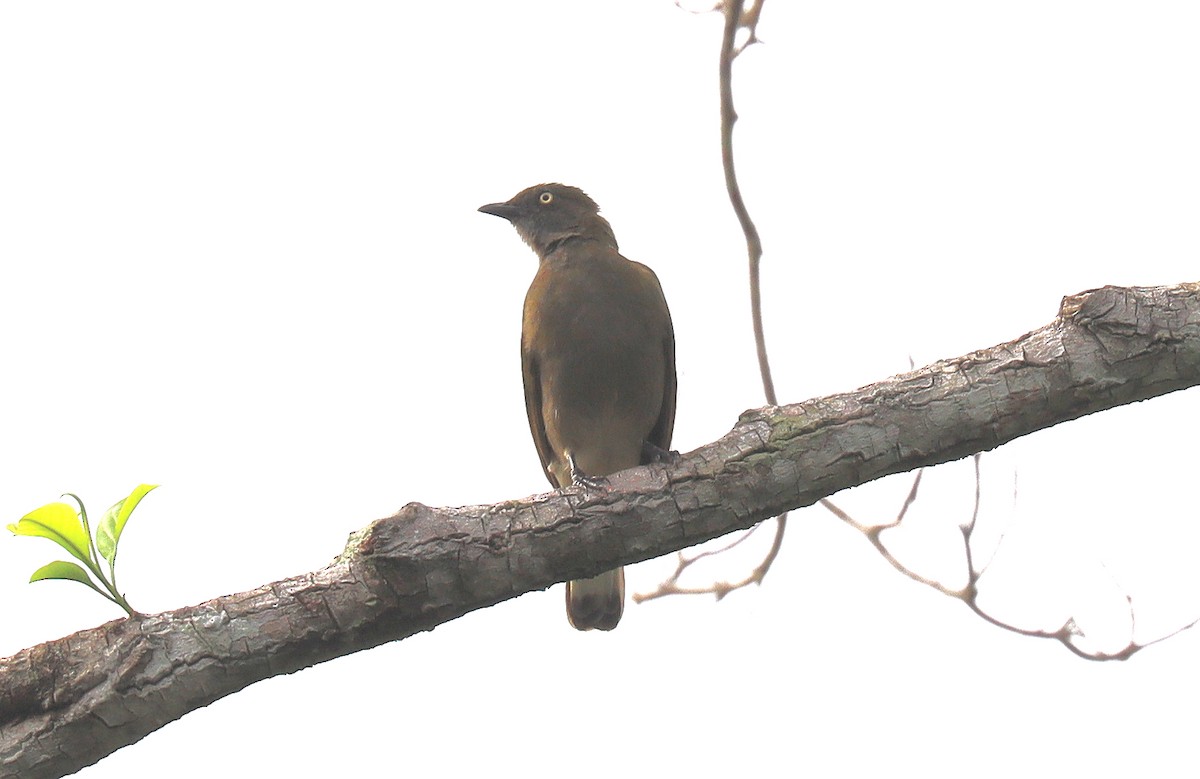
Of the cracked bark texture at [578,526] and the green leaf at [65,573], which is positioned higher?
the green leaf at [65,573]

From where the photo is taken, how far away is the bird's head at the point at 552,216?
5.64m

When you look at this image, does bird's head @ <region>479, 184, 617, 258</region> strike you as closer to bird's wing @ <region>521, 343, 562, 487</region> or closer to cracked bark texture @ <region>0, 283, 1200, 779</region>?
bird's wing @ <region>521, 343, 562, 487</region>

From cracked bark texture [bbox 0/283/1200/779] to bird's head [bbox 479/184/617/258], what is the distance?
241 cm

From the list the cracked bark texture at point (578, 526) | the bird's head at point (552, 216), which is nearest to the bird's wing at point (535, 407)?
the bird's head at point (552, 216)

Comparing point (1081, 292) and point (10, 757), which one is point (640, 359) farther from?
point (10, 757)

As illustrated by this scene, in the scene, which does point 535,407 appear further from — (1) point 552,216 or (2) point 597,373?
(1) point 552,216

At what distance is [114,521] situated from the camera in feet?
10.2

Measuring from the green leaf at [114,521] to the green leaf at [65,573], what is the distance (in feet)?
0.21

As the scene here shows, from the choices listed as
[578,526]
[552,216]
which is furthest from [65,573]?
[552,216]

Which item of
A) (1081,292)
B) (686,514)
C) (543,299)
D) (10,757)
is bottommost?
(10,757)

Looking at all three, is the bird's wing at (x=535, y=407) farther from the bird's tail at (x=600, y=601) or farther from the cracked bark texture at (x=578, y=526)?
the cracked bark texture at (x=578, y=526)

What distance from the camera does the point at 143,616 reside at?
295 cm

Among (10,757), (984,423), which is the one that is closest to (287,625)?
(10,757)

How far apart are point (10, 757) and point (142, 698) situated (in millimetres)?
310
